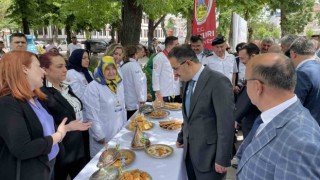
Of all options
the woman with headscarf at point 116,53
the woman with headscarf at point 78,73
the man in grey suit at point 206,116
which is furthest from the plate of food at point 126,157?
the woman with headscarf at point 116,53

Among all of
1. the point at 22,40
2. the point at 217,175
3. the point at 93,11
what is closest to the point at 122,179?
the point at 217,175

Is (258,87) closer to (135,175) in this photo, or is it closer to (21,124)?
(135,175)

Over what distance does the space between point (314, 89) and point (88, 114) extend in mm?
2610

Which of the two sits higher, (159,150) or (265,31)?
(265,31)

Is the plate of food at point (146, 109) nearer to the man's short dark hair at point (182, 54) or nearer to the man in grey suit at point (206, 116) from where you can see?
the man in grey suit at point (206, 116)

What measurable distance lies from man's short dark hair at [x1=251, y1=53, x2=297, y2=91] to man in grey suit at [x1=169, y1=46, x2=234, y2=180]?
929 mm

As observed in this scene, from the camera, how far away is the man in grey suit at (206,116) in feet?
7.47

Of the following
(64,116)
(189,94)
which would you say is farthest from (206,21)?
(64,116)

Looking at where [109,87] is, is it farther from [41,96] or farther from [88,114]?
[41,96]

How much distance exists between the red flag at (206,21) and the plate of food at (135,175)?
4048mm

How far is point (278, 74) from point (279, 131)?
11.1 inches

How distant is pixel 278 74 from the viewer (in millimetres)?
1300

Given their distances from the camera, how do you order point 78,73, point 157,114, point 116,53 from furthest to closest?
point 116,53 < point 157,114 < point 78,73

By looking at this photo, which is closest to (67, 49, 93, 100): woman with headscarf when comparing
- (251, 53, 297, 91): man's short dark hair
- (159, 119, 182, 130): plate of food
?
(159, 119, 182, 130): plate of food
